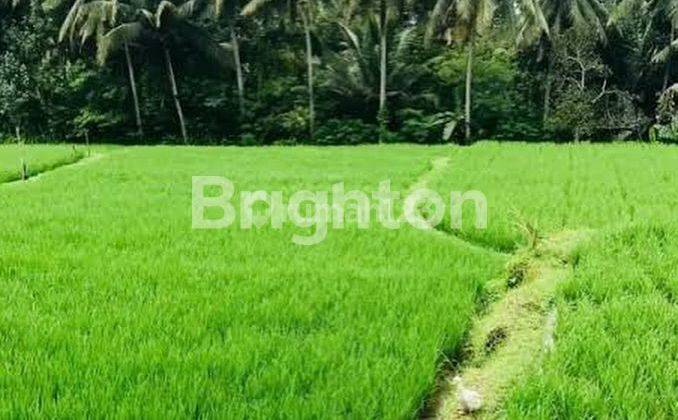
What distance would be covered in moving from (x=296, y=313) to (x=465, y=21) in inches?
701

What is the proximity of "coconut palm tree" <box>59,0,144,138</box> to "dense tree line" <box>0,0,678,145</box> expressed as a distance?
63mm

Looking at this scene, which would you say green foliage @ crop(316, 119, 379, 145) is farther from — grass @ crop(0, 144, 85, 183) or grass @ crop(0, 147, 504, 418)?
grass @ crop(0, 147, 504, 418)

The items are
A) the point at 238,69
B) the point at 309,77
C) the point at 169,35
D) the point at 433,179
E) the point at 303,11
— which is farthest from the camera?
A: the point at 169,35

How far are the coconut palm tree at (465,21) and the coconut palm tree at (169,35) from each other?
6.84 metres

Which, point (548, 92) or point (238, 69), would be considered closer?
point (238, 69)

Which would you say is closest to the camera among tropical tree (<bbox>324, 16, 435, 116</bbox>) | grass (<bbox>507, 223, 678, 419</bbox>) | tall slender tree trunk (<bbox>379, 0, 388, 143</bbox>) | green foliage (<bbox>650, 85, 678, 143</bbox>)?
grass (<bbox>507, 223, 678, 419</bbox>)

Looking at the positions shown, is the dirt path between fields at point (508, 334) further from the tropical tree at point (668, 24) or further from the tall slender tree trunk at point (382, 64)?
the tropical tree at point (668, 24)

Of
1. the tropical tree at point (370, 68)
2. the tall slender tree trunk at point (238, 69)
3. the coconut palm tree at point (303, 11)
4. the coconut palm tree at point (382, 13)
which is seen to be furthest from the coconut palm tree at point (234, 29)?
the coconut palm tree at point (382, 13)

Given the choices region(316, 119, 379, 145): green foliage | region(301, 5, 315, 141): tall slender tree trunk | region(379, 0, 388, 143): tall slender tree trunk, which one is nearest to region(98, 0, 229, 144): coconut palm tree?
region(301, 5, 315, 141): tall slender tree trunk

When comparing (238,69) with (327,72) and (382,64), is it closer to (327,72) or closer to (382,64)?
(327,72)

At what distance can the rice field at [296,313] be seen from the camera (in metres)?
2.94

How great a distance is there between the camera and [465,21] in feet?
67.2

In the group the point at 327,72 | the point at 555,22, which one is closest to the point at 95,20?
the point at 327,72

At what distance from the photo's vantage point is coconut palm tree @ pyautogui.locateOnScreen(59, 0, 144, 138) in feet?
73.0
